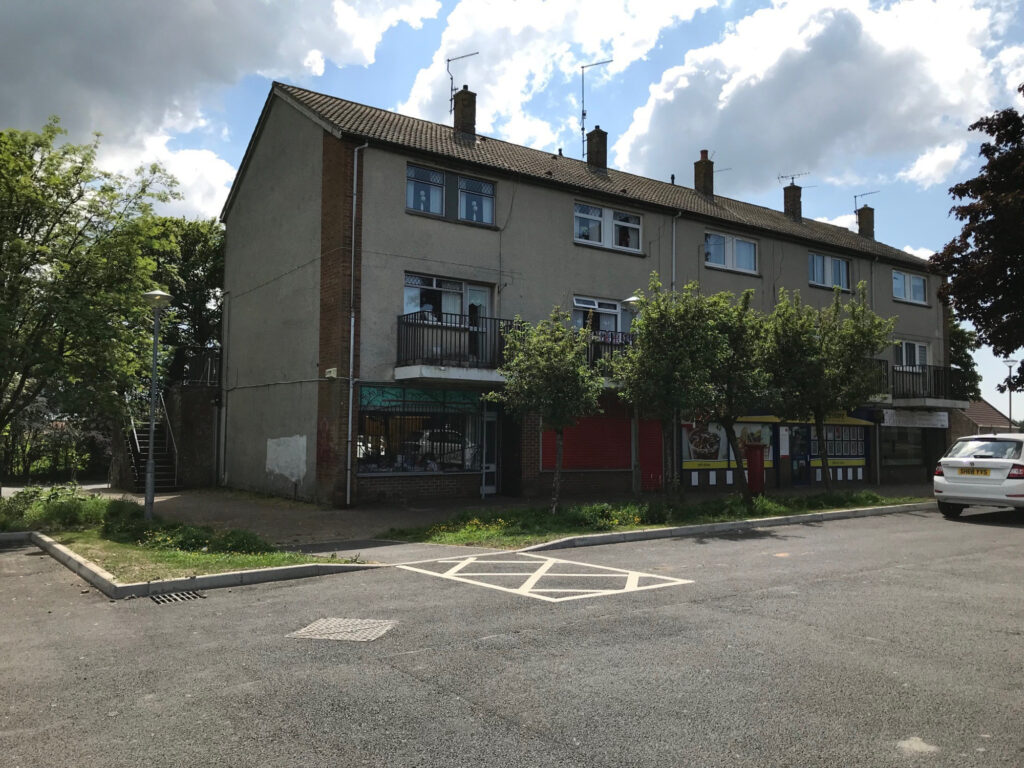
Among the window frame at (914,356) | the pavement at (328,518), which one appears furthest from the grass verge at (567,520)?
the window frame at (914,356)

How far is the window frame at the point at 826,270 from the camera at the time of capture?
27.2m

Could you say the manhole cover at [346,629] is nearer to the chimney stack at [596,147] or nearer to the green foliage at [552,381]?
the green foliage at [552,381]

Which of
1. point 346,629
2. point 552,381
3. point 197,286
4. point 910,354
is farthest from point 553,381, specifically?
point 197,286

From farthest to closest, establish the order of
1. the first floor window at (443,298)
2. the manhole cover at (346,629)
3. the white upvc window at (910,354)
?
the white upvc window at (910,354), the first floor window at (443,298), the manhole cover at (346,629)

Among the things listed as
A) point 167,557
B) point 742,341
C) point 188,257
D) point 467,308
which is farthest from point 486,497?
point 188,257

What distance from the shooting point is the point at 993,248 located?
77.8ft

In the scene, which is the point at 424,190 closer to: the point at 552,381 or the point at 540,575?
the point at 552,381

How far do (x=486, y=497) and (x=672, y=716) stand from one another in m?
14.9

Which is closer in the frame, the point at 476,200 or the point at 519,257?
the point at 476,200

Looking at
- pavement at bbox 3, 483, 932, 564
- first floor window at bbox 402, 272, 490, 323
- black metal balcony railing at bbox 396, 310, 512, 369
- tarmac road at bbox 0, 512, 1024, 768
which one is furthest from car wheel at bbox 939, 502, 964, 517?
first floor window at bbox 402, 272, 490, 323

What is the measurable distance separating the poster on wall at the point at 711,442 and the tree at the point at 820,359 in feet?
12.6

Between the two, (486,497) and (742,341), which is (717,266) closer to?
(742,341)

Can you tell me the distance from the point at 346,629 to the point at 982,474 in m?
13.9

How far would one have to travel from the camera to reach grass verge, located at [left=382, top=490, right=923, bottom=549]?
12.4 metres
